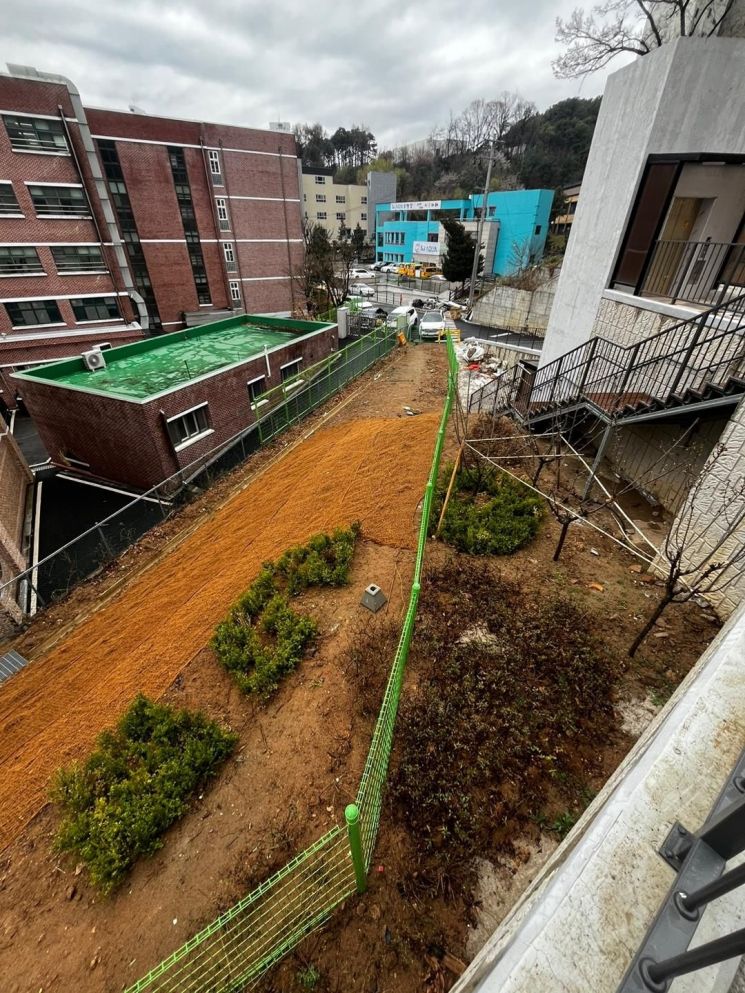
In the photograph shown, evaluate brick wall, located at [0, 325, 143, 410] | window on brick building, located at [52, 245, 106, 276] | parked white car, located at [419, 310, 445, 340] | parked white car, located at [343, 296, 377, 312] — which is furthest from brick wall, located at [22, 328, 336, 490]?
parked white car, located at [343, 296, 377, 312]

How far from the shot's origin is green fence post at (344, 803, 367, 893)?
358 centimetres

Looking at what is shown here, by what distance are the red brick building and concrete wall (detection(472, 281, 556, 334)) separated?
17.6 metres

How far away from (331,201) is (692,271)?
70768 mm

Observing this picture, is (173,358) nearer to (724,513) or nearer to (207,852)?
(207,852)

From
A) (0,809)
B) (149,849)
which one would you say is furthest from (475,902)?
(0,809)

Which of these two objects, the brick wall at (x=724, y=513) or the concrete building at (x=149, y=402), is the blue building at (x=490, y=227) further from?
the brick wall at (x=724, y=513)

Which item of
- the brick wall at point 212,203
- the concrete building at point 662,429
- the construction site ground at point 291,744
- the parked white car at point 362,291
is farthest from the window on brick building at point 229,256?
the construction site ground at point 291,744

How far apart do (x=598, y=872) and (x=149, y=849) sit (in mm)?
5455

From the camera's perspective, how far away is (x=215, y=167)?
31547 mm

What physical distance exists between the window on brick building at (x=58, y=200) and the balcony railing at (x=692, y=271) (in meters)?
31.5

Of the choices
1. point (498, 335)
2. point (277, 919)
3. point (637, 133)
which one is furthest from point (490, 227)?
point (277, 919)

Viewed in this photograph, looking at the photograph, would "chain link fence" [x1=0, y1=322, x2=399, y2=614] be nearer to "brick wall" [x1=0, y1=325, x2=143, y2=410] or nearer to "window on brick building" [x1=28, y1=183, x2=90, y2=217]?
"brick wall" [x1=0, y1=325, x2=143, y2=410]

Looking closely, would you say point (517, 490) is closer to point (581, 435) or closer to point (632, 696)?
point (581, 435)

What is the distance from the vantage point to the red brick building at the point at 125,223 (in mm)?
23641
